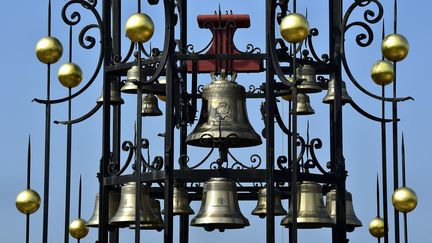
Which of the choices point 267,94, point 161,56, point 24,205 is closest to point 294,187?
point 267,94

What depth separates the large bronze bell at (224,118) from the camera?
822 inches

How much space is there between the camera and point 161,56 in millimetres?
20172

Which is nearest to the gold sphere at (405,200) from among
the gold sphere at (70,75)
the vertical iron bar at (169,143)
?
the vertical iron bar at (169,143)

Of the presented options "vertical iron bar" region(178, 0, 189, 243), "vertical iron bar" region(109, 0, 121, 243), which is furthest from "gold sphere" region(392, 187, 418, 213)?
"vertical iron bar" region(109, 0, 121, 243)

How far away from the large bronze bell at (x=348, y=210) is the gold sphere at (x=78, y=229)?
13.9ft

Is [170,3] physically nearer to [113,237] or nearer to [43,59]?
[43,59]

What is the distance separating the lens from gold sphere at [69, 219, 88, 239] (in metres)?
23.4

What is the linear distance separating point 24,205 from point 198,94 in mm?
4096

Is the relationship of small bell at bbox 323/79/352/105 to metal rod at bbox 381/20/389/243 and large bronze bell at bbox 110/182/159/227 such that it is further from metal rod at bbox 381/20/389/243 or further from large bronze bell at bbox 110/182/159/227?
large bronze bell at bbox 110/182/159/227

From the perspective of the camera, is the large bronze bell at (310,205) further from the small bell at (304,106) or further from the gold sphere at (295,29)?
the small bell at (304,106)

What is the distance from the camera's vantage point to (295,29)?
19.3 m

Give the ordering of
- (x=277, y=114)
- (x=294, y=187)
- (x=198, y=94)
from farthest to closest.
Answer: (x=198, y=94) → (x=277, y=114) → (x=294, y=187)

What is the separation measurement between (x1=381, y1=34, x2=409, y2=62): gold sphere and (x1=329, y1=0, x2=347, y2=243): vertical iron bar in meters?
1.45

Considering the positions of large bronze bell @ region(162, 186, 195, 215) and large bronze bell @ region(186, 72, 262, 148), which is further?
large bronze bell @ region(162, 186, 195, 215)
